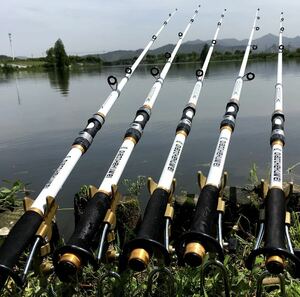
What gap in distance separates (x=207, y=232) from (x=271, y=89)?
56.8 feet

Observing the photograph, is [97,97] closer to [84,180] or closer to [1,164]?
[1,164]

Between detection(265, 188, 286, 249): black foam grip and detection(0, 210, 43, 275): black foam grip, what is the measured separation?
137cm

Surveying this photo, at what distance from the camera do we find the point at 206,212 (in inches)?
103

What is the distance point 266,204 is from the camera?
9.05 ft

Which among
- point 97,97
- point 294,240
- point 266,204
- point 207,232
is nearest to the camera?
point 207,232

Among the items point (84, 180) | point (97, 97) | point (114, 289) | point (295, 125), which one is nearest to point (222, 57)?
point (97, 97)

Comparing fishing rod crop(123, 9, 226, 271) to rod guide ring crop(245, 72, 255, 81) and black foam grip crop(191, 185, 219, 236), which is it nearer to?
black foam grip crop(191, 185, 219, 236)

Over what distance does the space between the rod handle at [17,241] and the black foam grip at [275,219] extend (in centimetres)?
137

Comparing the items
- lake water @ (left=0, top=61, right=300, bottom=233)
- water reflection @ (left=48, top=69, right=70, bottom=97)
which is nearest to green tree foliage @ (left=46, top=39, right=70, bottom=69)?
water reflection @ (left=48, top=69, right=70, bottom=97)

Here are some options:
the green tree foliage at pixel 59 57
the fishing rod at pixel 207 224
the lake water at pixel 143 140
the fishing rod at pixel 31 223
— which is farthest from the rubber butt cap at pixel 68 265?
the green tree foliage at pixel 59 57

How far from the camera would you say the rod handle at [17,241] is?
7.52 ft

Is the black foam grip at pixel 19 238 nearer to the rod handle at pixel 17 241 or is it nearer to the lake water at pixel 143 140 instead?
the rod handle at pixel 17 241

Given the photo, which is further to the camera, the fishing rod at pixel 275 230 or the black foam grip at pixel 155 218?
the black foam grip at pixel 155 218

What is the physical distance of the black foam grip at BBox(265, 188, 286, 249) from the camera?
2361 millimetres
